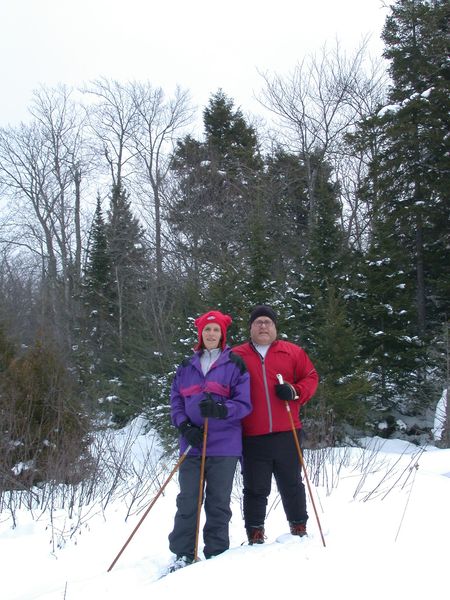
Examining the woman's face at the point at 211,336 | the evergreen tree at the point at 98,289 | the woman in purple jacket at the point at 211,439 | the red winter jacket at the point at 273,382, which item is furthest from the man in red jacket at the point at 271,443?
the evergreen tree at the point at 98,289

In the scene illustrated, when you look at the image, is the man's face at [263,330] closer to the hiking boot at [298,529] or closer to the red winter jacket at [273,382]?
the red winter jacket at [273,382]

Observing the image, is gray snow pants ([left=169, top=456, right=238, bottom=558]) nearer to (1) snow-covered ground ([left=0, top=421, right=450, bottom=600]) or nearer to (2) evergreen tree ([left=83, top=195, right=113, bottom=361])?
(1) snow-covered ground ([left=0, top=421, right=450, bottom=600])

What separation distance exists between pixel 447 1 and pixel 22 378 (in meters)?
16.8

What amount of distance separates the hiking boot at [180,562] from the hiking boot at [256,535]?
16.6 inches

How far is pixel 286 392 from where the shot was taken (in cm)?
394

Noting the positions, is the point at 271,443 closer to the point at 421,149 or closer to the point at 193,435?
the point at 193,435

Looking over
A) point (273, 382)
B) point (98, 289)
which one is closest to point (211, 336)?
point (273, 382)

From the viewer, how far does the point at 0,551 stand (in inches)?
185

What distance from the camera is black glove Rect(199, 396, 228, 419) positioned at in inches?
149

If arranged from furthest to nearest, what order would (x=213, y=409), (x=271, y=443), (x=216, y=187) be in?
(x=216, y=187), (x=271, y=443), (x=213, y=409)

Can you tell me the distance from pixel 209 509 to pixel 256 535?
0.37 meters

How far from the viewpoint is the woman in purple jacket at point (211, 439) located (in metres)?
3.87

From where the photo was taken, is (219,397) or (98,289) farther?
(98,289)

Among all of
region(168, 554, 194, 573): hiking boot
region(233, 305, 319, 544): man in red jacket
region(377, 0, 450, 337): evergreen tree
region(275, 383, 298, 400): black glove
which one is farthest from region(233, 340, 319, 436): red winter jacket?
region(377, 0, 450, 337): evergreen tree
